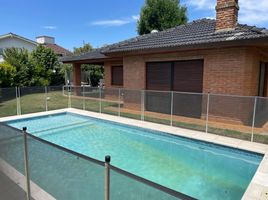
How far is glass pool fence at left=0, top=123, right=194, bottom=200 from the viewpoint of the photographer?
1.79 meters

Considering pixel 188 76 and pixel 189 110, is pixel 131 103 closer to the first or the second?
pixel 188 76

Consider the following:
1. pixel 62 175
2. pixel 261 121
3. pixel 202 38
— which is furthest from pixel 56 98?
pixel 62 175

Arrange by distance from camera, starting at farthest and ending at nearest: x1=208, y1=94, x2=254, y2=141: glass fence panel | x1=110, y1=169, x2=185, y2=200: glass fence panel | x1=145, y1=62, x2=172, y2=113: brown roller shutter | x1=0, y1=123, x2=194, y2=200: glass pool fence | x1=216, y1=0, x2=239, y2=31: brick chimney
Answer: x1=145, y1=62, x2=172, y2=113: brown roller shutter
x1=216, y1=0, x2=239, y2=31: brick chimney
x1=208, y1=94, x2=254, y2=141: glass fence panel
x1=0, y1=123, x2=194, y2=200: glass pool fence
x1=110, y1=169, x2=185, y2=200: glass fence panel

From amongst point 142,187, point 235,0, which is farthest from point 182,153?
point 235,0

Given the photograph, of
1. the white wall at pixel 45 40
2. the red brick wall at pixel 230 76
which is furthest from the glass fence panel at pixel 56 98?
the white wall at pixel 45 40

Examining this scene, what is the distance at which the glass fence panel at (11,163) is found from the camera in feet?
10.2

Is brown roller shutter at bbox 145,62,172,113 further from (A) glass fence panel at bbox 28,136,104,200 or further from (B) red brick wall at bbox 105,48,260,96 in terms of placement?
(A) glass fence panel at bbox 28,136,104,200

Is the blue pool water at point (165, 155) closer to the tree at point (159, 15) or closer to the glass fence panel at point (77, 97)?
the glass fence panel at point (77, 97)

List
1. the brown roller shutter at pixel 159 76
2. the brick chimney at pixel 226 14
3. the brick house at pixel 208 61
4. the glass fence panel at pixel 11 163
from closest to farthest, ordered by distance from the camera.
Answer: the glass fence panel at pixel 11 163 → the brick house at pixel 208 61 → the brick chimney at pixel 226 14 → the brown roller shutter at pixel 159 76

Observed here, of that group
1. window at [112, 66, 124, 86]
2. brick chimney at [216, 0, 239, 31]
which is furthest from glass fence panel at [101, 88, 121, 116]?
brick chimney at [216, 0, 239, 31]

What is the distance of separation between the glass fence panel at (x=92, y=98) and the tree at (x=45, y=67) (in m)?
9.27

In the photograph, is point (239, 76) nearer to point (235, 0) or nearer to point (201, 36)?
point (201, 36)

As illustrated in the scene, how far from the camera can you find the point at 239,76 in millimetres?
8109

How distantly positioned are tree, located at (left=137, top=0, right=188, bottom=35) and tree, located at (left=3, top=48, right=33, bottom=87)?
14019mm
